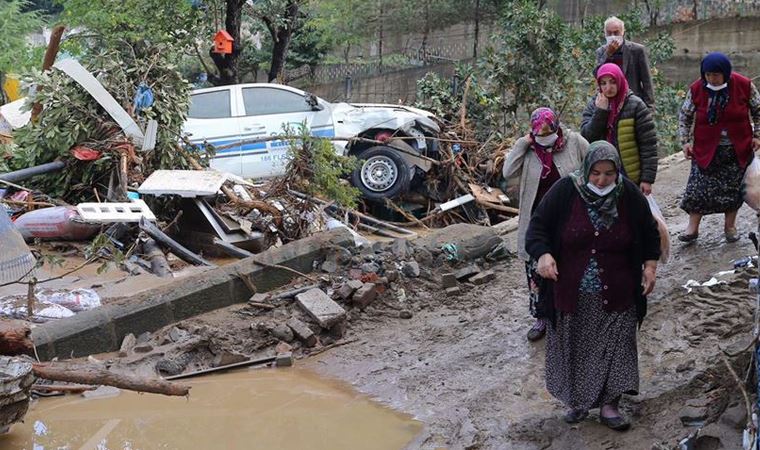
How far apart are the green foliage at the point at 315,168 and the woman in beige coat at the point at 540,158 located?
448 centimetres

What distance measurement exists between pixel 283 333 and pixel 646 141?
9.50 ft

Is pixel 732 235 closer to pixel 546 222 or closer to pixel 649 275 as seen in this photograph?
pixel 649 275

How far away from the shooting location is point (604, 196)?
164 inches

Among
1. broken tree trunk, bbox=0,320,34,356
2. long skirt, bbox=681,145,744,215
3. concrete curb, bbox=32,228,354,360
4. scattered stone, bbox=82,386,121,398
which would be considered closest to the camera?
broken tree trunk, bbox=0,320,34,356

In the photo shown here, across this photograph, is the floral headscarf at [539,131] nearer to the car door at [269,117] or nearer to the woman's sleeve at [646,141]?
the woman's sleeve at [646,141]

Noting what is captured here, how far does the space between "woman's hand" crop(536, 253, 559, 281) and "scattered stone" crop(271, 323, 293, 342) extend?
109 inches

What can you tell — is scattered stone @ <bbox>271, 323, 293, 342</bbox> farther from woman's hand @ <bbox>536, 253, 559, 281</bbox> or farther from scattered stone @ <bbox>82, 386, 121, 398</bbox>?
woman's hand @ <bbox>536, 253, 559, 281</bbox>

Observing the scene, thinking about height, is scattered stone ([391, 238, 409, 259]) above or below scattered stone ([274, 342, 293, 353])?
above

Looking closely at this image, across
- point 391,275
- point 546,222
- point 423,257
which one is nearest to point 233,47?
point 423,257

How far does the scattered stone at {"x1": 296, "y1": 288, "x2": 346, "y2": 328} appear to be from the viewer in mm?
6598

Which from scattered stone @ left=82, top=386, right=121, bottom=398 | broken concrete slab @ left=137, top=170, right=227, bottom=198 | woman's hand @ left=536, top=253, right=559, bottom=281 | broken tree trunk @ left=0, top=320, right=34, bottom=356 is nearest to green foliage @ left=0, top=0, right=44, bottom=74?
broken concrete slab @ left=137, top=170, right=227, bottom=198

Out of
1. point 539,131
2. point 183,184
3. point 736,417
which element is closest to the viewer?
point 736,417

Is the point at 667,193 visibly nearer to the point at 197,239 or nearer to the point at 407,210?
the point at 407,210

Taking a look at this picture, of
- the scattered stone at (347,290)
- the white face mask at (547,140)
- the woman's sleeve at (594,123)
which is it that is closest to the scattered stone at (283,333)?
the scattered stone at (347,290)
